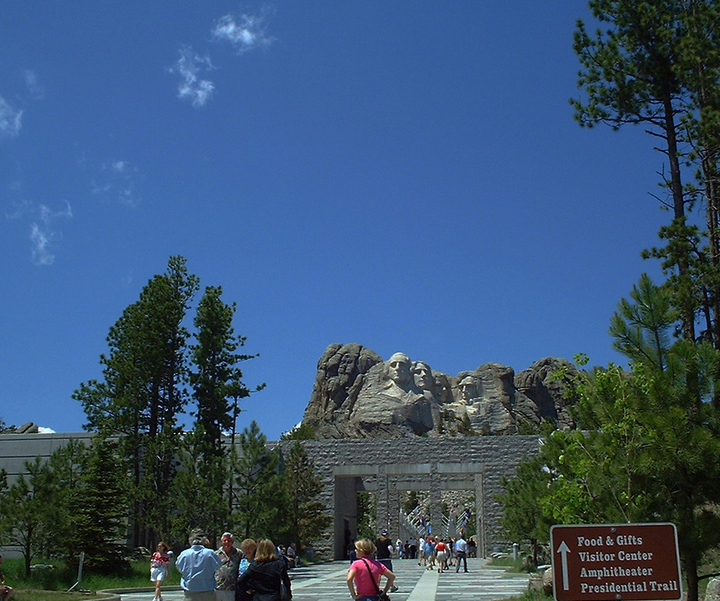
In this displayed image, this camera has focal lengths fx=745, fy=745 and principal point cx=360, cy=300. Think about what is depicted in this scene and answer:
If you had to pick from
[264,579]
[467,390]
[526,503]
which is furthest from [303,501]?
[467,390]

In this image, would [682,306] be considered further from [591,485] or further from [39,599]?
[39,599]

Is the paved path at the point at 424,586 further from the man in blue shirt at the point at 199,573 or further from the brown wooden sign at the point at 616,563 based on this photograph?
the brown wooden sign at the point at 616,563

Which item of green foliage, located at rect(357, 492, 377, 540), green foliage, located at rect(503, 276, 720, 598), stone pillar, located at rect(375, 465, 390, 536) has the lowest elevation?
green foliage, located at rect(357, 492, 377, 540)

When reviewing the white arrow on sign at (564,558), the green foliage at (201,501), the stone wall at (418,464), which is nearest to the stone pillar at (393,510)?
the stone wall at (418,464)

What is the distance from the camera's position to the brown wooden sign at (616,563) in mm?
5395

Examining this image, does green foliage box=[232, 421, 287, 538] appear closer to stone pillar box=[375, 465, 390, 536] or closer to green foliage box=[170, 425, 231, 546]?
green foliage box=[170, 425, 231, 546]

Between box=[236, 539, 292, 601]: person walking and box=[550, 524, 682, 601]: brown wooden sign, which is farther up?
box=[550, 524, 682, 601]: brown wooden sign

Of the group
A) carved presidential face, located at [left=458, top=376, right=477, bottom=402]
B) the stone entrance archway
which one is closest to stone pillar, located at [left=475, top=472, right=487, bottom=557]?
the stone entrance archway

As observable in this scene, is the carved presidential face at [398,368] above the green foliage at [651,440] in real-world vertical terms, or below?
above

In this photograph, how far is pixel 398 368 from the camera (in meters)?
63.0

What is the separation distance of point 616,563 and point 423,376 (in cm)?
6384

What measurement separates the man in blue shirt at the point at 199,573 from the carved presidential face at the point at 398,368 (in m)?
54.3

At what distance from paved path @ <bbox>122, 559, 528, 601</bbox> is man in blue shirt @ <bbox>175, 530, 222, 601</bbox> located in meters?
7.41

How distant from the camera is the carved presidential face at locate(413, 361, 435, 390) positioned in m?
68.4
